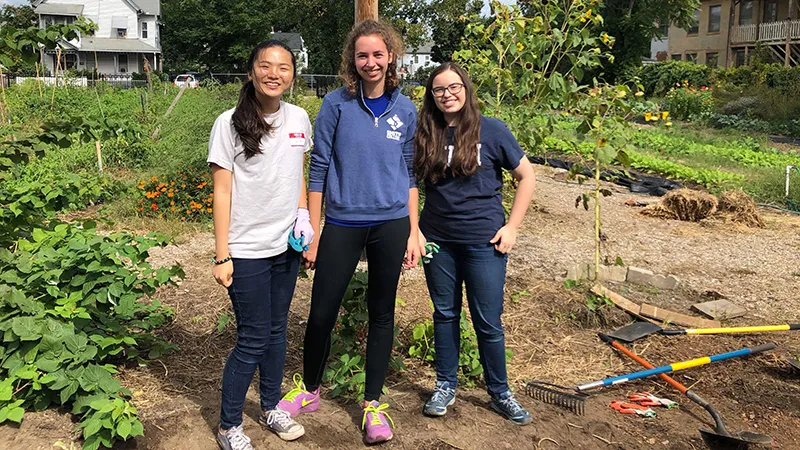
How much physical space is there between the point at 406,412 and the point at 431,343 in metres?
→ 0.69

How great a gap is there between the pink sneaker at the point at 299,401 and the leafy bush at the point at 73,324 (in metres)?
0.66

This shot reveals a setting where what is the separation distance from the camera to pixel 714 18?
35.2m

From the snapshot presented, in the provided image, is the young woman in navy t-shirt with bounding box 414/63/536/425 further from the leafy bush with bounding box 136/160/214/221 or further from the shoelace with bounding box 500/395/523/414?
the leafy bush with bounding box 136/160/214/221

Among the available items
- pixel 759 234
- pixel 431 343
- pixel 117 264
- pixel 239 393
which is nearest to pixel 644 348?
pixel 431 343

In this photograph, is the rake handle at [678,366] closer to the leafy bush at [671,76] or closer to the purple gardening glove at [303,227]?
the purple gardening glove at [303,227]

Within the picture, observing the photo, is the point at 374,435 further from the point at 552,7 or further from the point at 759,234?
the point at 759,234

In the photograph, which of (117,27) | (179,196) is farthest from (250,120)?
(117,27)

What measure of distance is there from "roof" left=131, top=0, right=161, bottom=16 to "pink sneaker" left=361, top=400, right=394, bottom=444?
61.4 m

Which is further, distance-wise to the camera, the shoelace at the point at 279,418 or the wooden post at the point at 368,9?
the wooden post at the point at 368,9

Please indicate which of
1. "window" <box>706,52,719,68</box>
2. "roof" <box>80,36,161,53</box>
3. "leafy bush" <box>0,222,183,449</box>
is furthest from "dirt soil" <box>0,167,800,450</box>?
"roof" <box>80,36,161,53</box>

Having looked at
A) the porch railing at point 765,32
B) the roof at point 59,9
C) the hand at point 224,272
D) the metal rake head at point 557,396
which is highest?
the roof at point 59,9

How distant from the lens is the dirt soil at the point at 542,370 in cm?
312

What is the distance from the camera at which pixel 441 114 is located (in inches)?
122

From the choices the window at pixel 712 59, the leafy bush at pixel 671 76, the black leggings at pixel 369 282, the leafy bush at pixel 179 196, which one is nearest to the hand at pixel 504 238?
the black leggings at pixel 369 282
